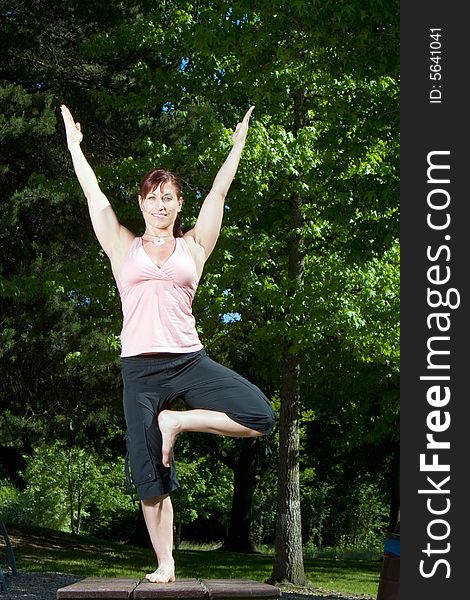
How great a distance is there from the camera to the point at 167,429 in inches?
165

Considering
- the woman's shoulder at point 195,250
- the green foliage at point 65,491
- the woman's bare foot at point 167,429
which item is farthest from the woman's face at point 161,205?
the green foliage at point 65,491

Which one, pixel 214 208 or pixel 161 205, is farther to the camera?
pixel 214 208

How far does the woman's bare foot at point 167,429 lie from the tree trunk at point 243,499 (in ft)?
73.6

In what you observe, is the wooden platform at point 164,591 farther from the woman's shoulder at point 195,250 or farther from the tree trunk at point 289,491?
the tree trunk at point 289,491

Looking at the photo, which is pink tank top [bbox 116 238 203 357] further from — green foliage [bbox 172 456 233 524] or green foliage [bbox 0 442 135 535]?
green foliage [bbox 0 442 135 535]

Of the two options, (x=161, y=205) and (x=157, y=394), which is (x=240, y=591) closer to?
(x=157, y=394)

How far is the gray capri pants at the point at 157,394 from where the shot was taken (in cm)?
418

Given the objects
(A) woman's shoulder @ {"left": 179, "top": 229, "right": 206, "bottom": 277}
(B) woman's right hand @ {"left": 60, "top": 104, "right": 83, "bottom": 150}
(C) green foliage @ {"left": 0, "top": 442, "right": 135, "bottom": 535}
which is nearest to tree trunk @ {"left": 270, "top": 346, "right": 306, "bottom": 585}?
(B) woman's right hand @ {"left": 60, "top": 104, "right": 83, "bottom": 150}

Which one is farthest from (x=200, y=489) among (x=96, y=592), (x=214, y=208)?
(x=96, y=592)

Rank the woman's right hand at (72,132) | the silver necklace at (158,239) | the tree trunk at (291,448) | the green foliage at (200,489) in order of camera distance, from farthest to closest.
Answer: the green foliage at (200,489)
the tree trunk at (291,448)
the woman's right hand at (72,132)
the silver necklace at (158,239)

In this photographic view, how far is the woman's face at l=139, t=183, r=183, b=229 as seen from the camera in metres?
4.46

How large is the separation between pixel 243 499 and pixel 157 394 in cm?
2310

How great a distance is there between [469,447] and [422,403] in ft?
1.16

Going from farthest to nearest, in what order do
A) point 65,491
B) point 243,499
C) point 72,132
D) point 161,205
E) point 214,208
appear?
point 65,491 → point 243,499 → point 72,132 → point 214,208 → point 161,205
